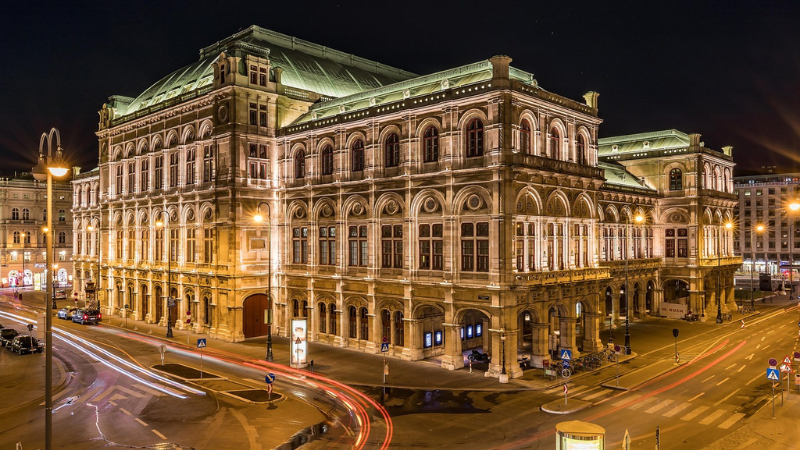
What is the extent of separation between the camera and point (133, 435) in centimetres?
2484

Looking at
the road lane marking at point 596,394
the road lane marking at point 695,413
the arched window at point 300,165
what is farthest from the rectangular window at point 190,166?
the road lane marking at point 695,413

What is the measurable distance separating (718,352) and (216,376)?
1464 inches

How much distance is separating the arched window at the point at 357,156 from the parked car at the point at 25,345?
2862 centimetres

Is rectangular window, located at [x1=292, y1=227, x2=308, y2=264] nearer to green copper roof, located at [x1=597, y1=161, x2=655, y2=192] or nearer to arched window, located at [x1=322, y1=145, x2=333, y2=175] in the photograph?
arched window, located at [x1=322, y1=145, x2=333, y2=175]

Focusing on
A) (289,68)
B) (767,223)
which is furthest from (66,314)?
(767,223)

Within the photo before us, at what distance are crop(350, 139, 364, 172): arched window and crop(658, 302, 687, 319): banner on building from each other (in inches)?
1562

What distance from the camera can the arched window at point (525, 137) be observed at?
38.0m

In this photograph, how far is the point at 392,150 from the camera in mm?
43781

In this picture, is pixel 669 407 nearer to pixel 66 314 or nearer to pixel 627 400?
pixel 627 400

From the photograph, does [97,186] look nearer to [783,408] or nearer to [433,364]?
[433,364]

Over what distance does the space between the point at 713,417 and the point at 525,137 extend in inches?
793

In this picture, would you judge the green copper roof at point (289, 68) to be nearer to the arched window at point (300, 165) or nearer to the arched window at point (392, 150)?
the arched window at point (300, 165)

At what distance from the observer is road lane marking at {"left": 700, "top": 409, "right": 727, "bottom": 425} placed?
26.7 m

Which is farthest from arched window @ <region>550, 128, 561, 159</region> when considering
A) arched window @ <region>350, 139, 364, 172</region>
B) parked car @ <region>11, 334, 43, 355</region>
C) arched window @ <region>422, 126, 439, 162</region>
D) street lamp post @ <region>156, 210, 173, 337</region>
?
parked car @ <region>11, 334, 43, 355</region>
